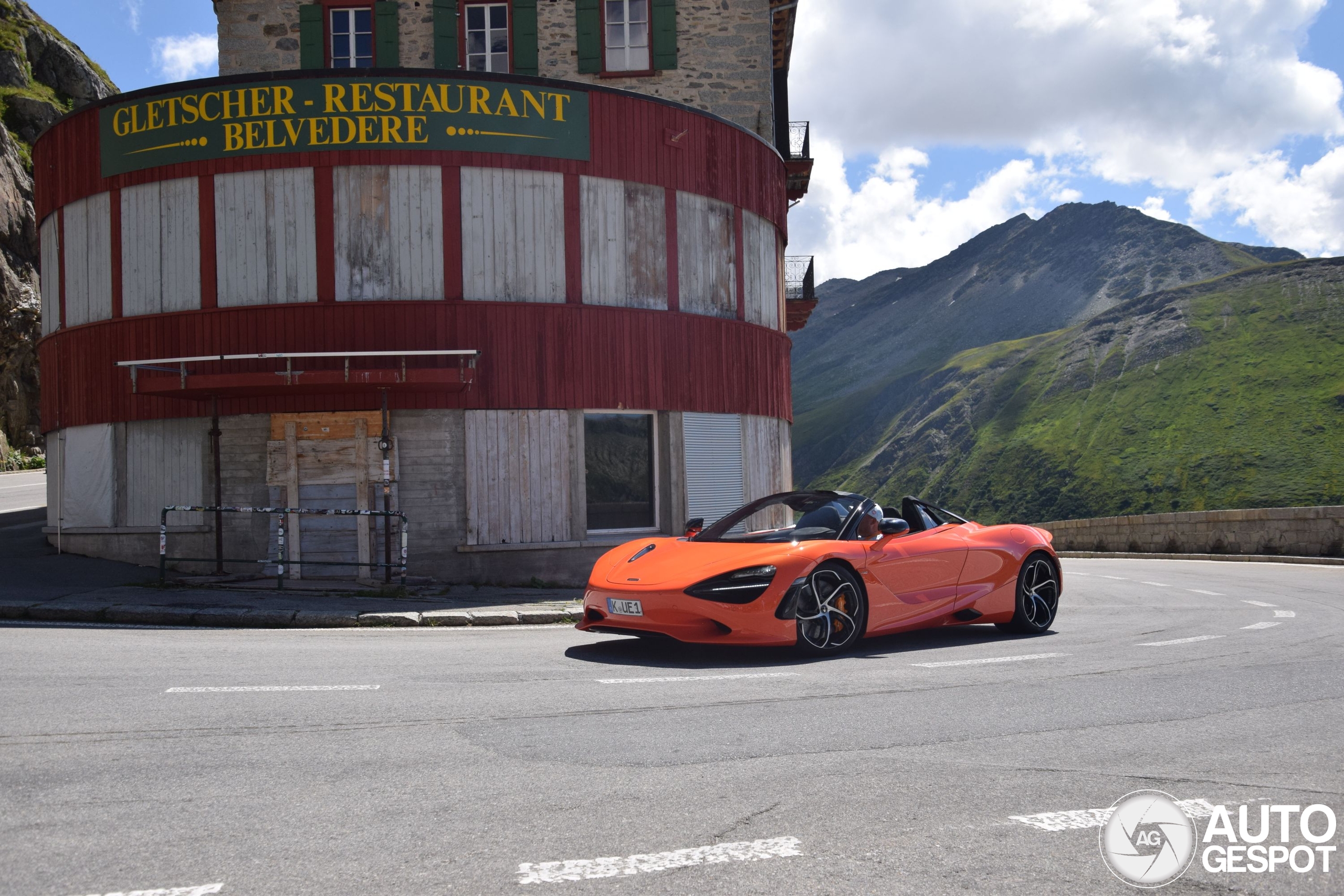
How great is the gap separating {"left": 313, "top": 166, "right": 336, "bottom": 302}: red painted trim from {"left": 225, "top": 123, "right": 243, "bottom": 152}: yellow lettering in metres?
1.16

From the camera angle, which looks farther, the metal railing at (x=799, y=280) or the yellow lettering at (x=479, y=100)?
the metal railing at (x=799, y=280)

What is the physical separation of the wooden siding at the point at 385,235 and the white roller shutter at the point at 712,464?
174 inches

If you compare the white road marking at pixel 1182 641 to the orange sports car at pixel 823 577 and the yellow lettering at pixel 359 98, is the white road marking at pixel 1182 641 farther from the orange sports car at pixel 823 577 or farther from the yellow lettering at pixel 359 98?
the yellow lettering at pixel 359 98

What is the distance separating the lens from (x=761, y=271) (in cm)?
1966

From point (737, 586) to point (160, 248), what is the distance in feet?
39.5

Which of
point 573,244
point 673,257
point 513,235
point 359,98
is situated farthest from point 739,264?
point 359,98

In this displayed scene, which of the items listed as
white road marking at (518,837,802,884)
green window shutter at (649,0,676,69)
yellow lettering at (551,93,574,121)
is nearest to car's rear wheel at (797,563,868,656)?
white road marking at (518,837,802,884)

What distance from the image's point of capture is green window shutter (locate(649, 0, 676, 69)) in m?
23.5

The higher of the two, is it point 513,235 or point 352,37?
point 352,37

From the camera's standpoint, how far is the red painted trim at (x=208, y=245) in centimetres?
1639

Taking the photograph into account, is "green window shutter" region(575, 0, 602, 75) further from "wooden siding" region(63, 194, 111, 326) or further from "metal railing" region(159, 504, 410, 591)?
"metal railing" region(159, 504, 410, 591)

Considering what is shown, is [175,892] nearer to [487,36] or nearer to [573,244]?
[573,244]

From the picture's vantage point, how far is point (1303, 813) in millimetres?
4387

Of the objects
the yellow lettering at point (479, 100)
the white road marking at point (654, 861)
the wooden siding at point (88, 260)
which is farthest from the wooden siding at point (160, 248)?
the white road marking at point (654, 861)
